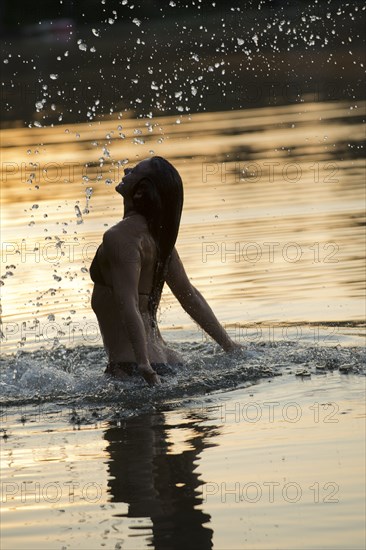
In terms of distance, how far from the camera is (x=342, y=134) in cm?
2120

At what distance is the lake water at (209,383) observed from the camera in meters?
7.11

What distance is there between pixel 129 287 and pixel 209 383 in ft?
2.42

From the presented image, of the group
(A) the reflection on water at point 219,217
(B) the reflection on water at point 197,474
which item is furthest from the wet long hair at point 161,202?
(A) the reflection on water at point 219,217

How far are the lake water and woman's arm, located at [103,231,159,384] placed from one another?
0.25 meters

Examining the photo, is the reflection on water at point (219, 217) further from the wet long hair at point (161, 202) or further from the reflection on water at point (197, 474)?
the reflection on water at point (197, 474)

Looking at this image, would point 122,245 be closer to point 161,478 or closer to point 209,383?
point 209,383

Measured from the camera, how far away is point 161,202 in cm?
948

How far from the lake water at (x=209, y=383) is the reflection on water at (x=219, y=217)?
0.03 m

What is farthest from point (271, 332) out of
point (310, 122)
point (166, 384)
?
point (310, 122)

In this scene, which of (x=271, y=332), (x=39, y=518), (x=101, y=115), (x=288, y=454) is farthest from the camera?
(x=101, y=115)

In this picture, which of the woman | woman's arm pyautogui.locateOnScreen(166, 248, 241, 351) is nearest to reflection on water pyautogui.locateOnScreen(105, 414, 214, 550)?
the woman

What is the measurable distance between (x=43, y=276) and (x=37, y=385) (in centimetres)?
358

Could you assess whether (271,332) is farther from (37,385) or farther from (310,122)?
(310,122)

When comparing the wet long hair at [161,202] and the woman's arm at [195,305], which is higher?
the wet long hair at [161,202]
